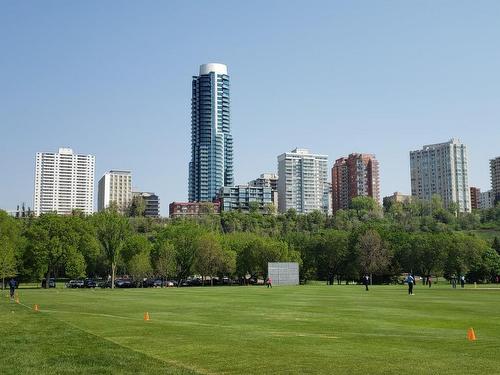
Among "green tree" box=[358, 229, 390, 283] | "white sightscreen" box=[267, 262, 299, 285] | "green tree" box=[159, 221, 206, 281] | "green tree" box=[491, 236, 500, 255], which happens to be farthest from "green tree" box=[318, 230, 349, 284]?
"green tree" box=[491, 236, 500, 255]

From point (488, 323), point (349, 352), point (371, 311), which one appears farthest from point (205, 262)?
point (349, 352)

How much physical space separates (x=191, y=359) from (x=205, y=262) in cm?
11422

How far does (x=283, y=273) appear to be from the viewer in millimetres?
115938

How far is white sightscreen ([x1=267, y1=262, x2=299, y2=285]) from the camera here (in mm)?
114750

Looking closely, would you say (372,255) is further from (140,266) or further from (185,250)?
(140,266)

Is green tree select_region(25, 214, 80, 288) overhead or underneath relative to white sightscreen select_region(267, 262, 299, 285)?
overhead

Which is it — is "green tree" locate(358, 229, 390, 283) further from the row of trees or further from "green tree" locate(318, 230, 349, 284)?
"green tree" locate(318, 230, 349, 284)

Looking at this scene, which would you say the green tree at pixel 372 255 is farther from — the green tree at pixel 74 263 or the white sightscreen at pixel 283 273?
the green tree at pixel 74 263

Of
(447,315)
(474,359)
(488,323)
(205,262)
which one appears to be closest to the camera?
(474,359)

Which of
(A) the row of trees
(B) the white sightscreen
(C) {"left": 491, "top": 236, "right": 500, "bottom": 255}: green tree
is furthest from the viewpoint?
(C) {"left": 491, "top": 236, "right": 500, "bottom": 255}: green tree

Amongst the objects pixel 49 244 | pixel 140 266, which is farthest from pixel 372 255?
pixel 49 244

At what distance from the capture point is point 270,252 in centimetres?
13188

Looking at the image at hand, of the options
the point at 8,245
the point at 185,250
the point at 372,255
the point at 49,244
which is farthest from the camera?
the point at 185,250

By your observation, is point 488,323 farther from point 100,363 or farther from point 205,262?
point 205,262
